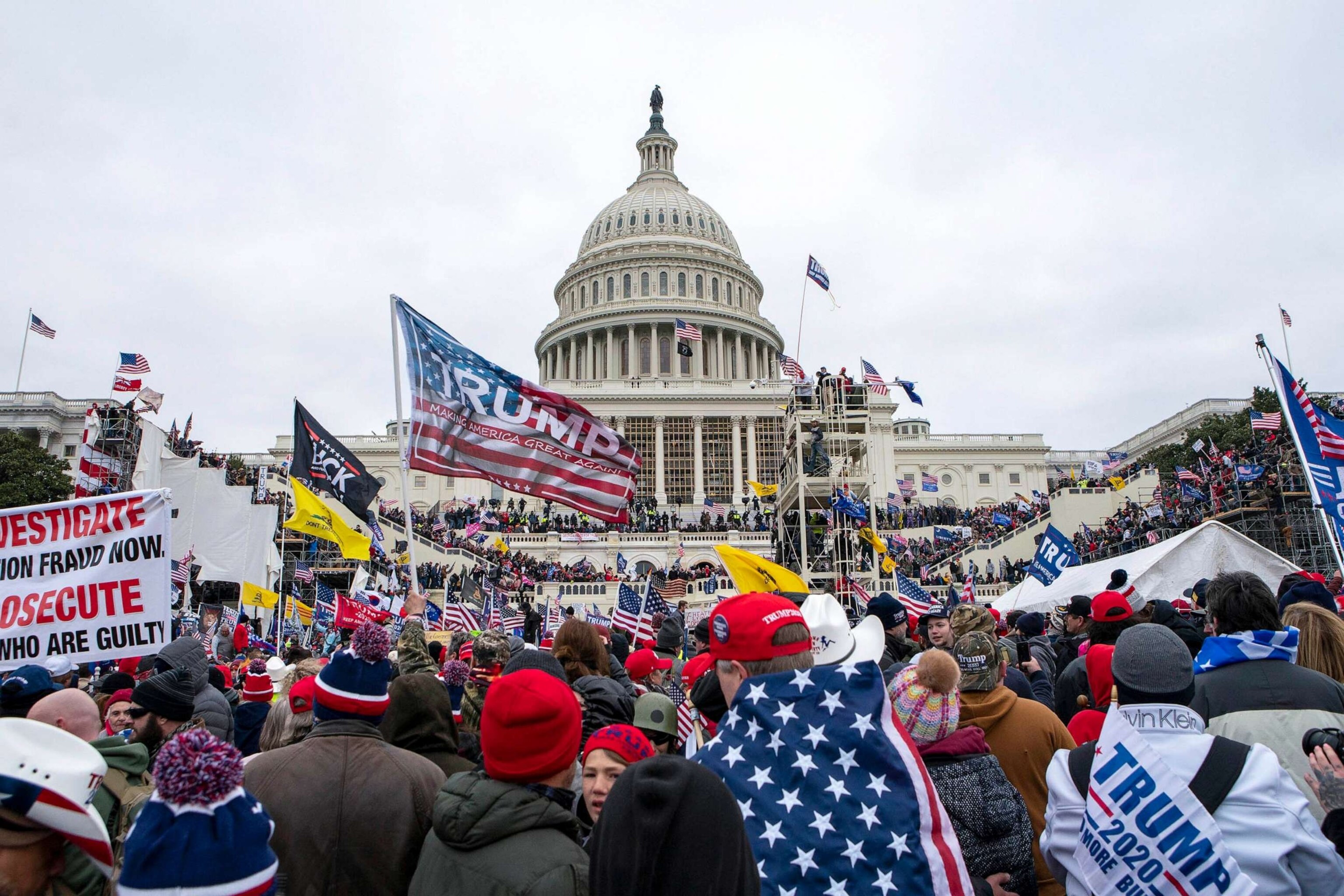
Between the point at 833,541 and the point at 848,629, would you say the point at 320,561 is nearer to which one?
the point at 833,541

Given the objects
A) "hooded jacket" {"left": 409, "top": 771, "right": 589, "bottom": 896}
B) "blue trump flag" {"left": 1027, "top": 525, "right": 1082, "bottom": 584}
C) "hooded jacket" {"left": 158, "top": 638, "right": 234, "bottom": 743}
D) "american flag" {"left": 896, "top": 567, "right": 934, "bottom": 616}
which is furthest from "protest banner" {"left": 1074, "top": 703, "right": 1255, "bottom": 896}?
"blue trump flag" {"left": 1027, "top": 525, "right": 1082, "bottom": 584}

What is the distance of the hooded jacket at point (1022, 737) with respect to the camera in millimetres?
4227

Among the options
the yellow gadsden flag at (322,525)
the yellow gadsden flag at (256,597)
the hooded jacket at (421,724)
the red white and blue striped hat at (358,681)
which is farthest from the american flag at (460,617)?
the red white and blue striped hat at (358,681)

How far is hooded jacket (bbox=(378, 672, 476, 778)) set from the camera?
441 cm

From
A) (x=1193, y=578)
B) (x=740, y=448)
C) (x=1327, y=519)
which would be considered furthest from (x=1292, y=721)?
(x=740, y=448)

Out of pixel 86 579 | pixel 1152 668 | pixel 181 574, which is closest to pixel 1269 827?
pixel 1152 668

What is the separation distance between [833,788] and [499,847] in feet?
3.55

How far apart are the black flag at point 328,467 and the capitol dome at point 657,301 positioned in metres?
60.1

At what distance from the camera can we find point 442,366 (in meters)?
10.0

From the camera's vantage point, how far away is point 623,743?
364 cm

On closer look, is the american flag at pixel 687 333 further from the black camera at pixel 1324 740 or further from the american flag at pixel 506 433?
the black camera at pixel 1324 740

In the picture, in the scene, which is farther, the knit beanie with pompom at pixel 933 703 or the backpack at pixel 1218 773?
the knit beanie with pompom at pixel 933 703

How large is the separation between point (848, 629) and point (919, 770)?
2.23ft

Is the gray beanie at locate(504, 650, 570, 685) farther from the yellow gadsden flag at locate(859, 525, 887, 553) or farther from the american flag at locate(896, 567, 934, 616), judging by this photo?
the yellow gadsden flag at locate(859, 525, 887, 553)
